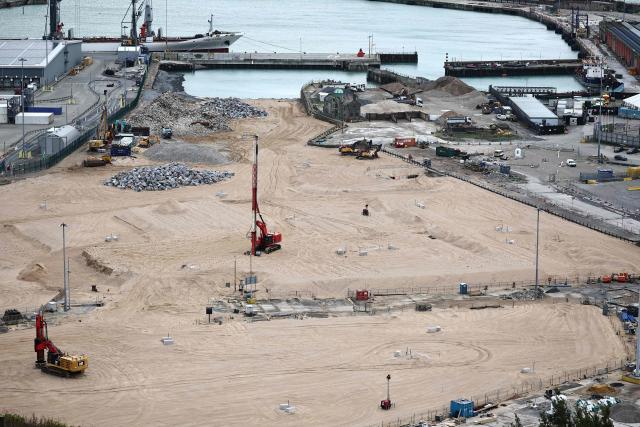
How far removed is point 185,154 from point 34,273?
53.5 ft

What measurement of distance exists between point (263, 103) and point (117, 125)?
12068mm

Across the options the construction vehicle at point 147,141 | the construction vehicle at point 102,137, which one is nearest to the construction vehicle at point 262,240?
the construction vehicle at point 102,137

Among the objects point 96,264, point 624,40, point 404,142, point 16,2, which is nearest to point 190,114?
point 404,142

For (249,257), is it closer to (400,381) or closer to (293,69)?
(400,381)

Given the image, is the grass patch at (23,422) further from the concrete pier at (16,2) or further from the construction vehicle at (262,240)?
the concrete pier at (16,2)

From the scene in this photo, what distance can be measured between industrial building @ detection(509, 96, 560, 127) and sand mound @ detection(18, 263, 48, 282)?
28120 mm

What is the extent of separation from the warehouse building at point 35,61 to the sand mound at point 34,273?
31.5 meters

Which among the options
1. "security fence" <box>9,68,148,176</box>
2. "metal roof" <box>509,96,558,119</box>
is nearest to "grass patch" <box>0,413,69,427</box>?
"security fence" <box>9,68,148,176</box>

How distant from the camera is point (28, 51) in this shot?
69.5m

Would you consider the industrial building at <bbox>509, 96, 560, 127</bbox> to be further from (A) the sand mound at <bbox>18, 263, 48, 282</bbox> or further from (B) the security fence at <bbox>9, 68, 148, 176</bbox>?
(A) the sand mound at <bbox>18, 263, 48, 282</bbox>

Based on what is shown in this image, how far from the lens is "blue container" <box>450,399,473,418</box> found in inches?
988

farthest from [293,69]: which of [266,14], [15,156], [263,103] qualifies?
[266,14]

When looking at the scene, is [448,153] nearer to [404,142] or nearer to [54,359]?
[404,142]

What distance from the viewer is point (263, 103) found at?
215ft
